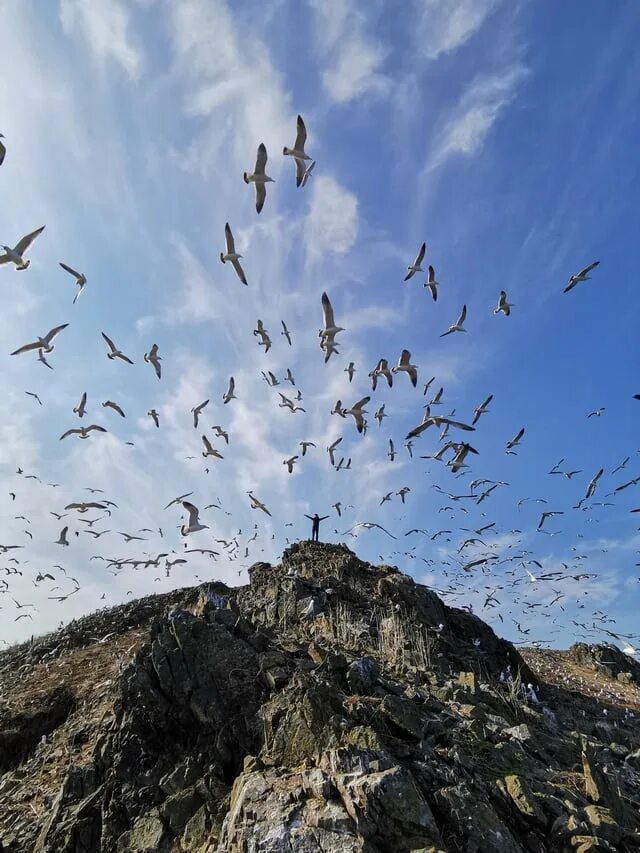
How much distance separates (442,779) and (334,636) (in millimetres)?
6955

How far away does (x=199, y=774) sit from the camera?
6879mm

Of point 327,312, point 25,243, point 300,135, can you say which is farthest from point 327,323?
point 25,243

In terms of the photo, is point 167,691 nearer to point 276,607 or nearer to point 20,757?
point 20,757

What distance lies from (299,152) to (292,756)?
1320 centimetres

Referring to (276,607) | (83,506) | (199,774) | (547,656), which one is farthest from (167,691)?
(547,656)

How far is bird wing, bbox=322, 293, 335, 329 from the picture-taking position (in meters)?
15.8

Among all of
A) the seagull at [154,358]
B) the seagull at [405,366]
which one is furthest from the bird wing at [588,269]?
the seagull at [154,358]

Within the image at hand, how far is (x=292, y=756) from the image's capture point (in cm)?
628

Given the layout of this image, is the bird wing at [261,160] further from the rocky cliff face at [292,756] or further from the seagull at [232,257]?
the rocky cliff face at [292,756]

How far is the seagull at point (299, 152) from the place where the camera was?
1280cm

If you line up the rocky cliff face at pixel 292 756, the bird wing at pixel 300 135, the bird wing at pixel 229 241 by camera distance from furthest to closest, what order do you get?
the bird wing at pixel 229 241
the bird wing at pixel 300 135
the rocky cliff face at pixel 292 756

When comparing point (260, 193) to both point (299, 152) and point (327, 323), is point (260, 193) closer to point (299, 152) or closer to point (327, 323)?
point (299, 152)

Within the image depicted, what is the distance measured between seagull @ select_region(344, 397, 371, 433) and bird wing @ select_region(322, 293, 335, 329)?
3.04 meters

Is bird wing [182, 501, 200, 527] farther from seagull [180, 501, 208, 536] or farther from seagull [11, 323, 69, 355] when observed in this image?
seagull [11, 323, 69, 355]
